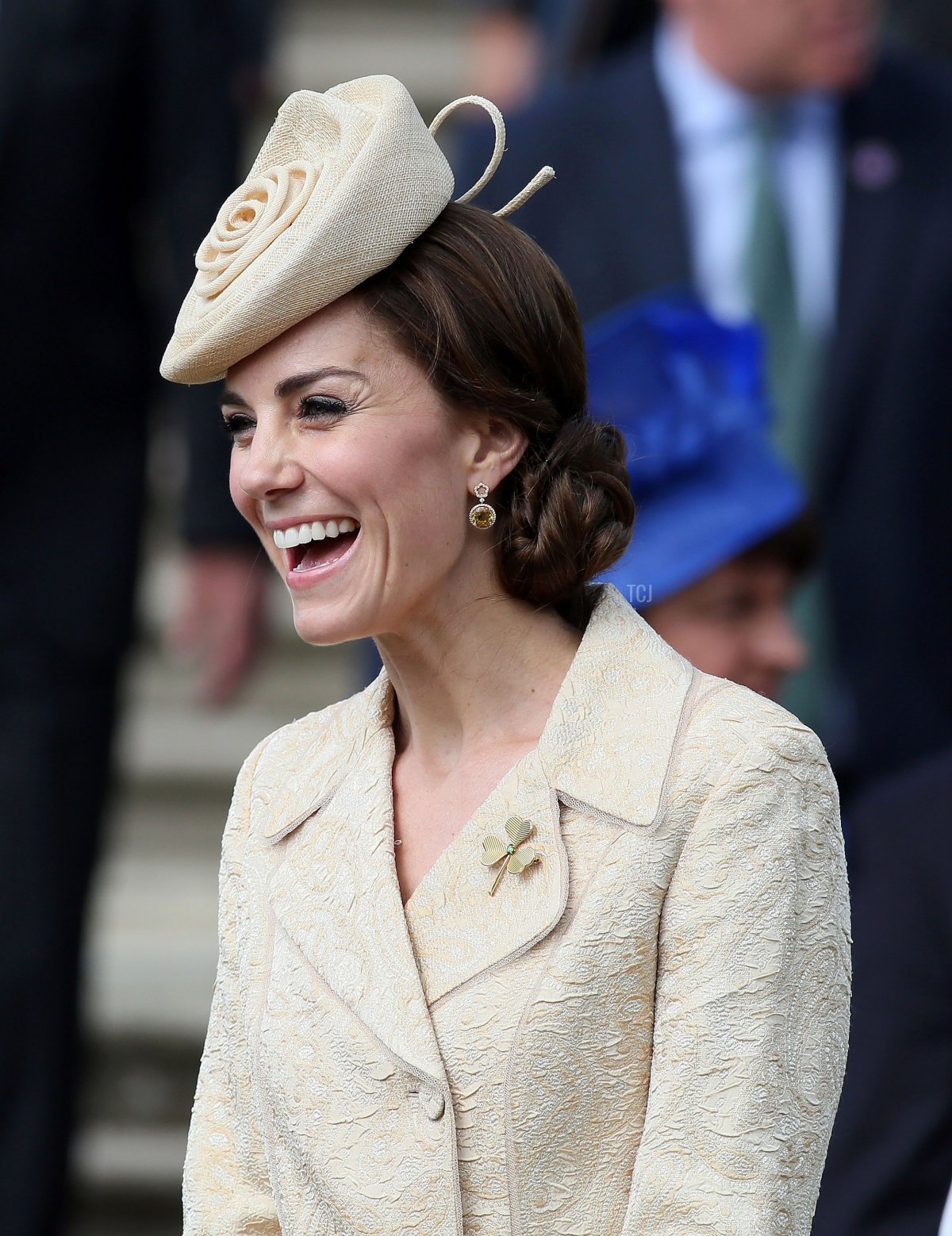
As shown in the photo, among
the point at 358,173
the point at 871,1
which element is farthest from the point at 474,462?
the point at 871,1

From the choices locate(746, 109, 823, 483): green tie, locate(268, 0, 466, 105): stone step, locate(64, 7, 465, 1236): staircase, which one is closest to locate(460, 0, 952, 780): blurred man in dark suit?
locate(746, 109, 823, 483): green tie

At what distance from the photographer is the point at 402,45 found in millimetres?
7895

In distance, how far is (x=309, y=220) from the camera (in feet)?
7.20

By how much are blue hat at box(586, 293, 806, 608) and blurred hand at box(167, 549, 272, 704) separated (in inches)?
61.9

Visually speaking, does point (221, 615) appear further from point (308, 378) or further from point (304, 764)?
point (308, 378)

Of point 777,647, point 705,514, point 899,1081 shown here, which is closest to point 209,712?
point 777,647

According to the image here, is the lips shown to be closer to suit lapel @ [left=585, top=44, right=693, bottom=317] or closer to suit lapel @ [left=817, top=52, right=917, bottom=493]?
suit lapel @ [left=585, top=44, right=693, bottom=317]

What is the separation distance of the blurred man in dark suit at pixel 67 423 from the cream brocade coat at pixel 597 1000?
8.02 ft

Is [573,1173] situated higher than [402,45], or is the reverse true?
[402,45]

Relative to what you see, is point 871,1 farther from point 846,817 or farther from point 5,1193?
point 5,1193

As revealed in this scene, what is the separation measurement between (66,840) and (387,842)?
2.50 m

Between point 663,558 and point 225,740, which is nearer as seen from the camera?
point 663,558

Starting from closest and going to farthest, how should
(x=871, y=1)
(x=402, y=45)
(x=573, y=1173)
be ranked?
(x=573, y=1173), (x=871, y=1), (x=402, y=45)

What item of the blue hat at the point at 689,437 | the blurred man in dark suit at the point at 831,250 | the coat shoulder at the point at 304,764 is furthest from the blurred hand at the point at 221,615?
the coat shoulder at the point at 304,764
